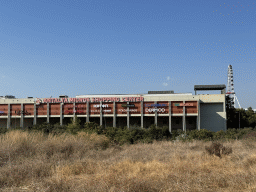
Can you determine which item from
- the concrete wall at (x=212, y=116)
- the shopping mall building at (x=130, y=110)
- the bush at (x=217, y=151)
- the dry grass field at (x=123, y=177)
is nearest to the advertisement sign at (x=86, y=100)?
the shopping mall building at (x=130, y=110)

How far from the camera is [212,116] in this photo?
194 feet

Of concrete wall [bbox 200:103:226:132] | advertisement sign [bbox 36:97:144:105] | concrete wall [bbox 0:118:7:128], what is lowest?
concrete wall [bbox 0:118:7:128]

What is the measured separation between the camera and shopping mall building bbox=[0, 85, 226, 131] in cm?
5697

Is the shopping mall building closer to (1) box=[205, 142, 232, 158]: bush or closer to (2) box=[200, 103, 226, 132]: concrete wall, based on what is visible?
(2) box=[200, 103, 226, 132]: concrete wall

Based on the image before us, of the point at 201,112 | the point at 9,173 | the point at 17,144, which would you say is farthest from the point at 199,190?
the point at 201,112

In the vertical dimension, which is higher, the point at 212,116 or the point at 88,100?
the point at 88,100

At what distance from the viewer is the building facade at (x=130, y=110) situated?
57.0 m

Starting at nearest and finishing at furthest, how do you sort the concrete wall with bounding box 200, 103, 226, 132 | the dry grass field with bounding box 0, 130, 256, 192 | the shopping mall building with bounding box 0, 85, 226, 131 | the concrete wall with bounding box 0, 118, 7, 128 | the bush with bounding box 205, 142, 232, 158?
the dry grass field with bounding box 0, 130, 256, 192, the bush with bounding box 205, 142, 232, 158, the shopping mall building with bounding box 0, 85, 226, 131, the concrete wall with bounding box 200, 103, 226, 132, the concrete wall with bounding box 0, 118, 7, 128

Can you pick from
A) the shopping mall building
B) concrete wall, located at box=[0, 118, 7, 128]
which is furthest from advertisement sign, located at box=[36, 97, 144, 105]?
concrete wall, located at box=[0, 118, 7, 128]

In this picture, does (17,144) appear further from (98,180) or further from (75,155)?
(98,180)

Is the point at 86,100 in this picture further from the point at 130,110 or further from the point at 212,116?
the point at 212,116

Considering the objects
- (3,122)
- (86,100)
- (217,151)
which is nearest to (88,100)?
(86,100)

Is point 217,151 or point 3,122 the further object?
point 3,122

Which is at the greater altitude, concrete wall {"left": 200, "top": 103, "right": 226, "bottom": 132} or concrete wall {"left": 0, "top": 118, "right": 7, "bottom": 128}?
concrete wall {"left": 200, "top": 103, "right": 226, "bottom": 132}
